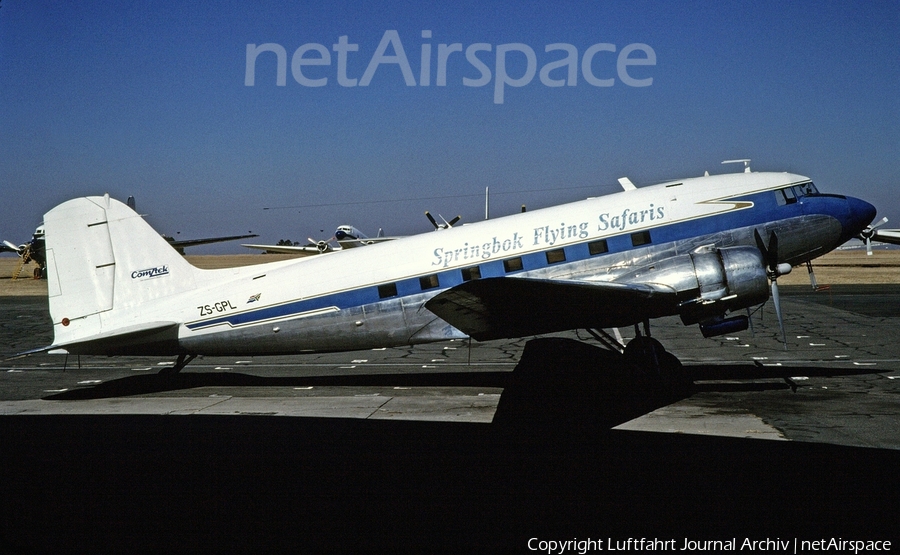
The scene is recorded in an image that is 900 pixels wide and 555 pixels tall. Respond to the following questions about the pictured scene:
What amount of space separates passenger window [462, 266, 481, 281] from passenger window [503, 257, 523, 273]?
569 millimetres

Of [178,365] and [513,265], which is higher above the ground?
[513,265]

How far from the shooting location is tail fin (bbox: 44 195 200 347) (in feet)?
49.0

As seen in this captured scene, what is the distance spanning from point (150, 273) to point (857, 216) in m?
15.5

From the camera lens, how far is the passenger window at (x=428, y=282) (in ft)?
47.9

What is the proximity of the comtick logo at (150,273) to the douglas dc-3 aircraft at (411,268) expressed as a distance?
0.02m

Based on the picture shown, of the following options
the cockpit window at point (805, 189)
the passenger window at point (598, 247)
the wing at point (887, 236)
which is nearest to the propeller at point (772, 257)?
the cockpit window at point (805, 189)

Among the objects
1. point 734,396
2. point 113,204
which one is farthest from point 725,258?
point 113,204

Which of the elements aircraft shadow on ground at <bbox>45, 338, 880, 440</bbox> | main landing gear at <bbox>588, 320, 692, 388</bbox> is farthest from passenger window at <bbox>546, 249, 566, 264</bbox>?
aircraft shadow on ground at <bbox>45, 338, 880, 440</bbox>

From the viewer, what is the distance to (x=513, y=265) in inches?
571

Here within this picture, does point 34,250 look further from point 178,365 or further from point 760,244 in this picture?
point 760,244

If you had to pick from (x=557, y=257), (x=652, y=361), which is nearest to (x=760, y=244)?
(x=652, y=361)

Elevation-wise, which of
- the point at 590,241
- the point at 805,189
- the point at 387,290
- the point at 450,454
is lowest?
the point at 450,454

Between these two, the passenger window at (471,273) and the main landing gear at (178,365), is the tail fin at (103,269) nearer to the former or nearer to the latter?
the main landing gear at (178,365)

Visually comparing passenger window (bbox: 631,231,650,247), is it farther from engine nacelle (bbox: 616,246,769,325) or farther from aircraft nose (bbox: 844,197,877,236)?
aircraft nose (bbox: 844,197,877,236)
